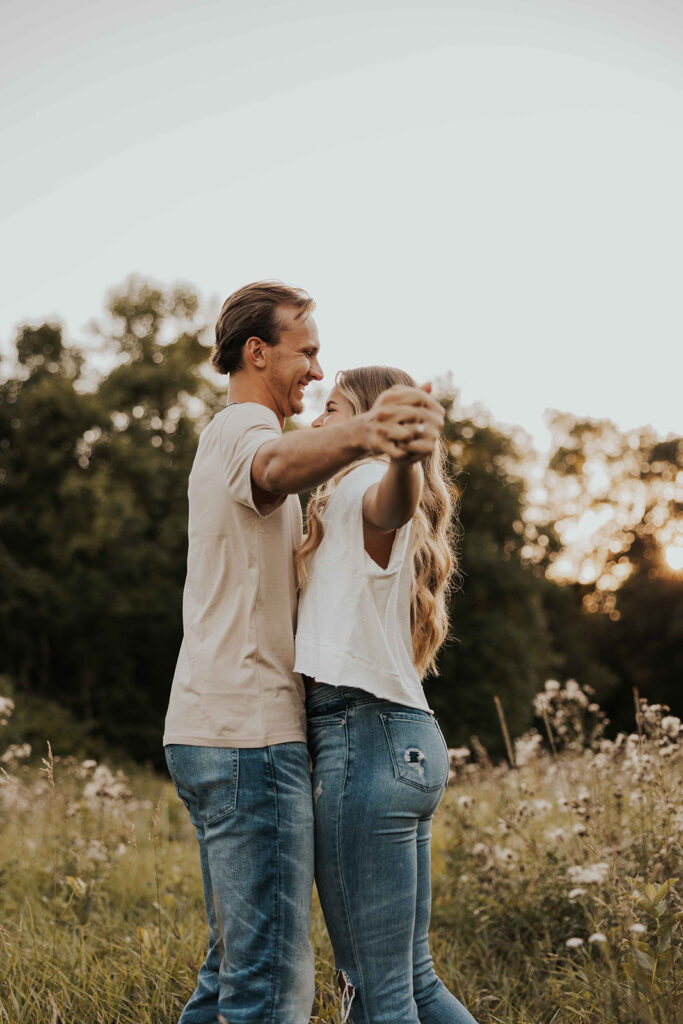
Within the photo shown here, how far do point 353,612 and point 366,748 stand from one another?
1.03 ft

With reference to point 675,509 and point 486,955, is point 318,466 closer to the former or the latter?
point 486,955

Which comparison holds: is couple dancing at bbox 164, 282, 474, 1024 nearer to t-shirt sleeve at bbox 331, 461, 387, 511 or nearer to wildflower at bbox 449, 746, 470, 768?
t-shirt sleeve at bbox 331, 461, 387, 511

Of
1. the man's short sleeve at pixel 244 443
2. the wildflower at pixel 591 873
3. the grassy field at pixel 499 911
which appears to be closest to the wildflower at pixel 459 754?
the grassy field at pixel 499 911

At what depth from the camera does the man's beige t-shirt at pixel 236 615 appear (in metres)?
2.17

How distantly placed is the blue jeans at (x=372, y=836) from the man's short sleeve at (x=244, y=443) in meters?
0.52

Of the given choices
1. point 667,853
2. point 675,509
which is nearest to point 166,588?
point 675,509

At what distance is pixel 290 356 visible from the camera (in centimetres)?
250

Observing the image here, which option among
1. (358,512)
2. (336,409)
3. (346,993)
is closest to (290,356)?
(336,409)

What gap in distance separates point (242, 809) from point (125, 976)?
1557mm

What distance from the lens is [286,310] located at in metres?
2.50

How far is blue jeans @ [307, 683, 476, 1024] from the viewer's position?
82.4 inches

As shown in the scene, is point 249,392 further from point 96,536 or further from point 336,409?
point 96,536

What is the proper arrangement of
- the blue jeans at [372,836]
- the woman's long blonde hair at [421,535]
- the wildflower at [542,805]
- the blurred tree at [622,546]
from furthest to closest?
the blurred tree at [622,546] < the wildflower at [542,805] < the woman's long blonde hair at [421,535] < the blue jeans at [372,836]

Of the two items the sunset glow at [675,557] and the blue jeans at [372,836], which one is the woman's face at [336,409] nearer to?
the blue jeans at [372,836]
